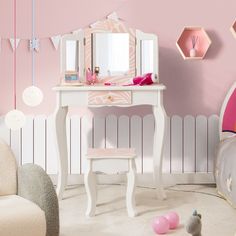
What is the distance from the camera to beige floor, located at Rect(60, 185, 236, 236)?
3244 mm

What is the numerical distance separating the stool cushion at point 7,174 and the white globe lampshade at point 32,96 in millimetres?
1673

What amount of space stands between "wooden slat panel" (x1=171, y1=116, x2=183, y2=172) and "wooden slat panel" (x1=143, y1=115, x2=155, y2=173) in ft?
0.54

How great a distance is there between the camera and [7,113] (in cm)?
445

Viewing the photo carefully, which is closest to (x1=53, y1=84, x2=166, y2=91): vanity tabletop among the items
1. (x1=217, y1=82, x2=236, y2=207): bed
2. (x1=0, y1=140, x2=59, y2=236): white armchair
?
(x1=217, y1=82, x2=236, y2=207): bed

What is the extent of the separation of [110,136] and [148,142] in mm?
303

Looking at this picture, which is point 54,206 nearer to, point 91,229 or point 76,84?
point 91,229

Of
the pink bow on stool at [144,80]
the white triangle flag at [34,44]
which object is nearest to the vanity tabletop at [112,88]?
the pink bow on stool at [144,80]

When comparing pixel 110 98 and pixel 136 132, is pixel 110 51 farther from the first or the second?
pixel 136 132

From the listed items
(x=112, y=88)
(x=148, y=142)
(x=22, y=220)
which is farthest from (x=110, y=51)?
(x=22, y=220)

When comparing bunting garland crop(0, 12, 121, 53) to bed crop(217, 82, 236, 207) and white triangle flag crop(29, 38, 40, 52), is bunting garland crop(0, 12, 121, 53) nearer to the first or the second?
white triangle flag crop(29, 38, 40, 52)

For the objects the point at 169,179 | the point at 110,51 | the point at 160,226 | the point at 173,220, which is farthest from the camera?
the point at 169,179

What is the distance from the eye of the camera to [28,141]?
450 centimetres

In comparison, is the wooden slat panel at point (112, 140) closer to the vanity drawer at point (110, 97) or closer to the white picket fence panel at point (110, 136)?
the white picket fence panel at point (110, 136)

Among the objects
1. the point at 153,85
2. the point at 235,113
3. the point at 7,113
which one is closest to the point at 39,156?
the point at 7,113
